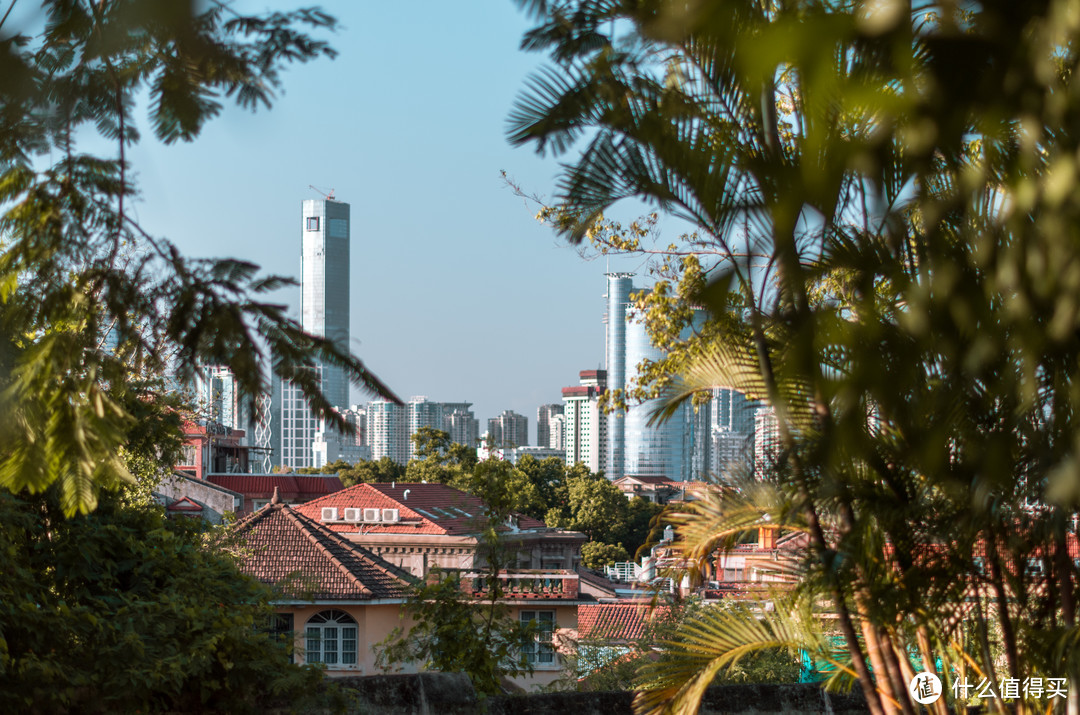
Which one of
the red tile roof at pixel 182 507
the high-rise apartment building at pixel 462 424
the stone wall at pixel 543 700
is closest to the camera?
the stone wall at pixel 543 700

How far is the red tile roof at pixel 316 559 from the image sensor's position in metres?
12.7

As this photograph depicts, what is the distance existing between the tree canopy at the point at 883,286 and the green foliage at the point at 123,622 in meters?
1.46

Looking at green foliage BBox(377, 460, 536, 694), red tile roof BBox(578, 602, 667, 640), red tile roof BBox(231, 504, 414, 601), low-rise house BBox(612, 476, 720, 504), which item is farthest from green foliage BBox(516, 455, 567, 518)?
green foliage BBox(377, 460, 536, 694)

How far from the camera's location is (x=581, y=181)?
216 cm

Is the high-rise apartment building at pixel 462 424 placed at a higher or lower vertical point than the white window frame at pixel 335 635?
higher

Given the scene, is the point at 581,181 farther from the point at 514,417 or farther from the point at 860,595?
the point at 514,417

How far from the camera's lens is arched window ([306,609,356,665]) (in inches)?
492

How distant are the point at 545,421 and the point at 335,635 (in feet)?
489

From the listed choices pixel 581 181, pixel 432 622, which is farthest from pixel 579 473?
pixel 581 181

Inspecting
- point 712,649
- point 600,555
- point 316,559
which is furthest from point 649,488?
point 712,649

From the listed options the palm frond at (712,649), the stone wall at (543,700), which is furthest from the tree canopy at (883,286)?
the stone wall at (543,700)

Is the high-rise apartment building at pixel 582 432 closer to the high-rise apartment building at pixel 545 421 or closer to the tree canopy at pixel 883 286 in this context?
the high-rise apartment building at pixel 545 421

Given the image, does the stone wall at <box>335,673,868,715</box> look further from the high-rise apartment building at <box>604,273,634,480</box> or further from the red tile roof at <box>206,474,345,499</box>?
the high-rise apartment building at <box>604,273,634,480</box>

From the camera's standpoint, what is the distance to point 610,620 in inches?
488
